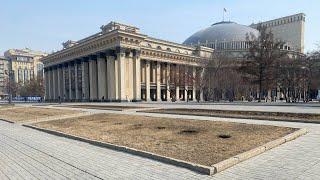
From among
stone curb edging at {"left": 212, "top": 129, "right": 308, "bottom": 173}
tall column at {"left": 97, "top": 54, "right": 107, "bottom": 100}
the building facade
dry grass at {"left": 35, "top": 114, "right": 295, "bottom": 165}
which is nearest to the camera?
stone curb edging at {"left": 212, "top": 129, "right": 308, "bottom": 173}

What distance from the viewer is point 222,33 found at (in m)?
109

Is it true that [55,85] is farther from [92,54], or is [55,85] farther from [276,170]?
[276,170]

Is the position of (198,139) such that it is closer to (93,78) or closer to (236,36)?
(93,78)

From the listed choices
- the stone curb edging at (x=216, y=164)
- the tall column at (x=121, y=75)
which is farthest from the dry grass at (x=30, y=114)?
the tall column at (x=121, y=75)

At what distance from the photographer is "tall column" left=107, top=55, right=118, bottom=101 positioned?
6688 centimetres

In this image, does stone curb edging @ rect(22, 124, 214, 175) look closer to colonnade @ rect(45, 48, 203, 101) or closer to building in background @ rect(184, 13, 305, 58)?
colonnade @ rect(45, 48, 203, 101)

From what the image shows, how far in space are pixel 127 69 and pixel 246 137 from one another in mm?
58482

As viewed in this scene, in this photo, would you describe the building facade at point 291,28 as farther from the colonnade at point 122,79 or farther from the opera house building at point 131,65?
the colonnade at point 122,79

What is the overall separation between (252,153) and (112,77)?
61.6 meters

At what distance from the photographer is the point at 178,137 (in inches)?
441

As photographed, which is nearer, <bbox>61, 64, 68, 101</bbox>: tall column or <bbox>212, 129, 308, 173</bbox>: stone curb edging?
<bbox>212, 129, 308, 173</bbox>: stone curb edging

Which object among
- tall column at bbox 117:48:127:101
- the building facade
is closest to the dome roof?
the building facade

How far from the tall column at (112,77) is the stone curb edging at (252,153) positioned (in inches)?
2286

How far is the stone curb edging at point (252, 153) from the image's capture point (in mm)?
7204
